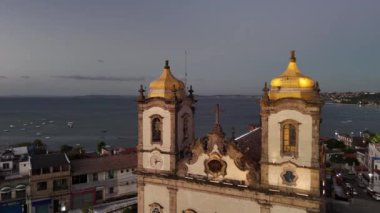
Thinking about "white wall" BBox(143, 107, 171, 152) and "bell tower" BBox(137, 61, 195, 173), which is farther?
"white wall" BBox(143, 107, 171, 152)

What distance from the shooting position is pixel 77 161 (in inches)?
1645

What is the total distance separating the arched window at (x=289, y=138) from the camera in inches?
757

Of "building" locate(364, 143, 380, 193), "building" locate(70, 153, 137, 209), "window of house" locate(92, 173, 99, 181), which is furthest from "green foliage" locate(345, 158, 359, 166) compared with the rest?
"window of house" locate(92, 173, 99, 181)

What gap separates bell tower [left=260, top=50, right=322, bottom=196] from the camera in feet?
61.3

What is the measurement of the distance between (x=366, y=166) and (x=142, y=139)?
5045cm

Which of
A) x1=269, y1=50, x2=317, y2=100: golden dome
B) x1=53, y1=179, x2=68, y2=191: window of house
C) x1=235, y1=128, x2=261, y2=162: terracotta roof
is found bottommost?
x1=53, y1=179, x2=68, y2=191: window of house

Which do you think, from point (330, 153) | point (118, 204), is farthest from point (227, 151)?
point (330, 153)

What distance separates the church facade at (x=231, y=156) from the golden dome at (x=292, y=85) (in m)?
0.05

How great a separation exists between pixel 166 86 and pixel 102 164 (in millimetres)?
22679

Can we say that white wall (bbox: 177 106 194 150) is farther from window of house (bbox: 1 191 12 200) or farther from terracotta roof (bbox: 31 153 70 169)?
window of house (bbox: 1 191 12 200)

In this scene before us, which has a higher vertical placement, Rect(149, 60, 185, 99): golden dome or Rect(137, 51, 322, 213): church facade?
Rect(149, 60, 185, 99): golden dome

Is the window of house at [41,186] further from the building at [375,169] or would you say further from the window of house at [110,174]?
the building at [375,169]

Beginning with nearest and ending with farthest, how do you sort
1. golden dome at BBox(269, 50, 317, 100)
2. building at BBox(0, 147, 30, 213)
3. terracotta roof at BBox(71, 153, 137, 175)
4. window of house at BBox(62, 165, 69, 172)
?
golden dome at BBox(269, 50, 317, 100)
building at BBox(0, 147, 30, 213)
window of house at BBox(62, 165, 69, 172)
terracotta roof at BBox(71, 153, 137, 175)

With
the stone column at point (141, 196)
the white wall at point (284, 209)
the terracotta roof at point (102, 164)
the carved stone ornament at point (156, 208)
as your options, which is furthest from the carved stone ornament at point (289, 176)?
the terracotta roof at point (102, 164)
